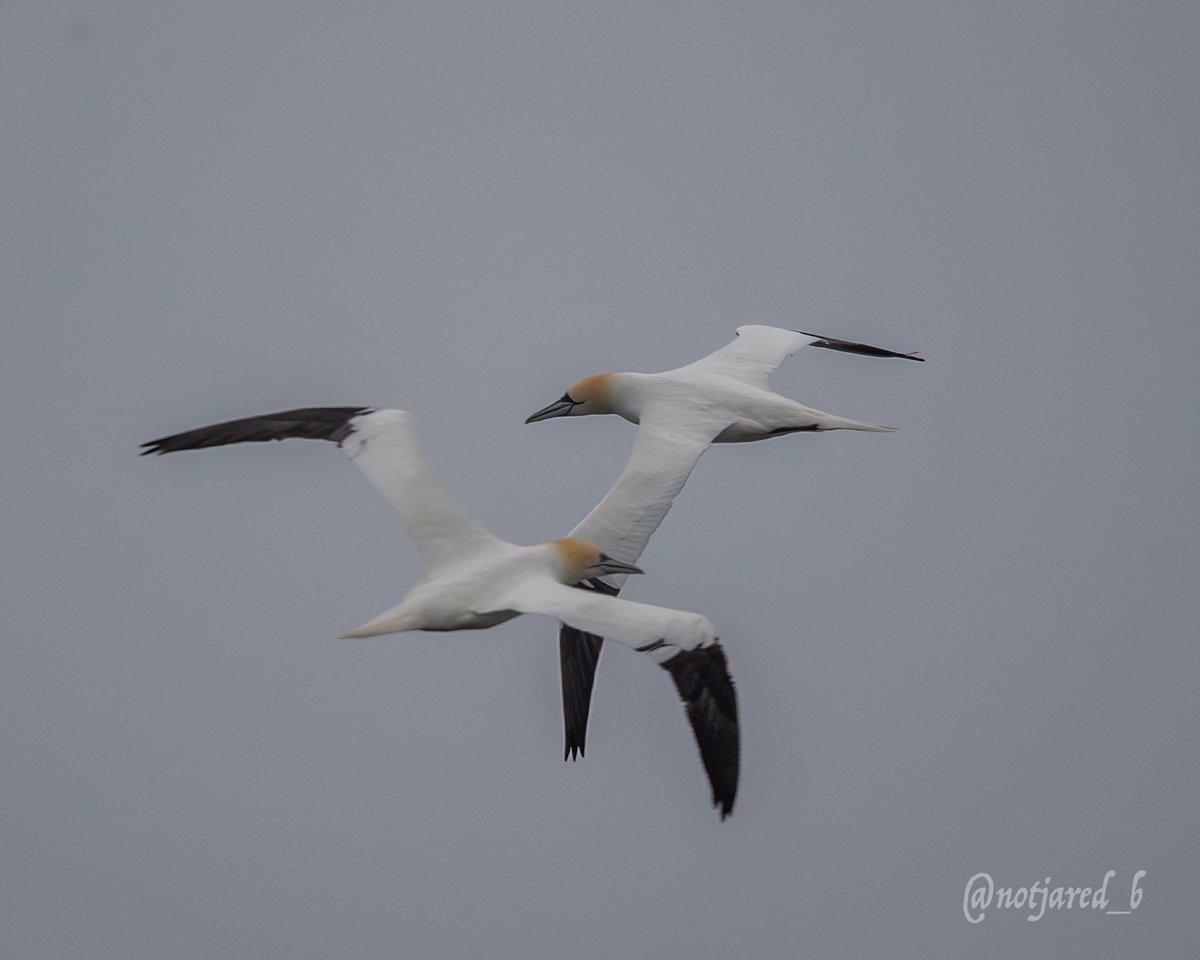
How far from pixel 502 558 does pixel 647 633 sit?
4.12 feet

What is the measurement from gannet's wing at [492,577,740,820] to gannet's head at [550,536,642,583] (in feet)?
1.43

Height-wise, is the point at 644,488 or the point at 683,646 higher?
the point at 644,488

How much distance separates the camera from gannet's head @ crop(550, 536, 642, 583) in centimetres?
1292

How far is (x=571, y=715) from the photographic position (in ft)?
48.2

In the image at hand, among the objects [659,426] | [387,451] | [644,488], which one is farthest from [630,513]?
[387,451]

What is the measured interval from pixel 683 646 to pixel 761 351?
5.34m

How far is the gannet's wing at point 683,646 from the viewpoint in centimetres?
1189

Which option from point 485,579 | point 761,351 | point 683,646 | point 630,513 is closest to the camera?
point 683,646

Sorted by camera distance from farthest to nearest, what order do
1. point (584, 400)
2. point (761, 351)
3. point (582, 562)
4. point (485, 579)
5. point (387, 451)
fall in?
1. point (761, 351)
2. point (584, 400)
3. point (387, 451)
4. point (582, 562)
5. point (485, 579)

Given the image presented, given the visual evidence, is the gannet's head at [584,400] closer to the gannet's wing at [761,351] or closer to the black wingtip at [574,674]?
the gannet's wing at [761,351]

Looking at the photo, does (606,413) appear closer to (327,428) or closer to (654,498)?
(654,498)

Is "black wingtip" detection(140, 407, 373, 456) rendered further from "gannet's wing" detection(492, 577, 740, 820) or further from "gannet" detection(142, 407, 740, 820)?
"gannet's wing" detection(492, 577, 740, 820)

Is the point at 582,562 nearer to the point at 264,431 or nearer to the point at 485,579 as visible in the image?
the point at 485,579

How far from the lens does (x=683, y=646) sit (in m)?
12.0
